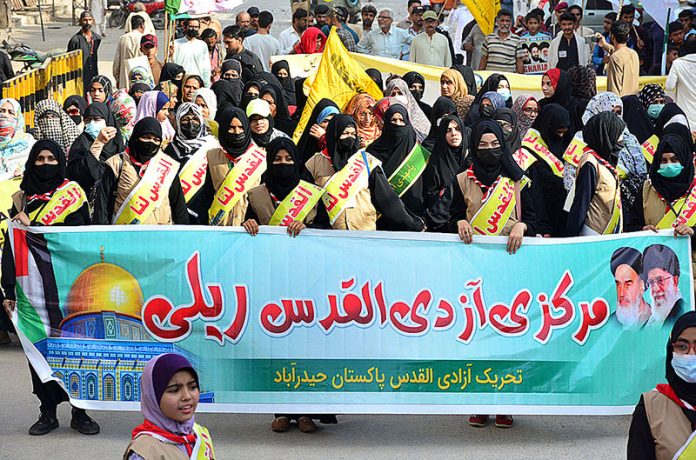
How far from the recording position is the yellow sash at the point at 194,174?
7922 mm

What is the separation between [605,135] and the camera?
713cm

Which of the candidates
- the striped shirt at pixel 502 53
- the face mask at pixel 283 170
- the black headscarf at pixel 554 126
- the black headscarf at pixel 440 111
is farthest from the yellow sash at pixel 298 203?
the striped shirt at pixel 502 53

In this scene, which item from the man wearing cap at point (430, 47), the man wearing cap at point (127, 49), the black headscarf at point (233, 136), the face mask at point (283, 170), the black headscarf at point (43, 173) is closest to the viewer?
the black headscarf at point (43, 173)

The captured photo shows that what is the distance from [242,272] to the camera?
664 centimetres

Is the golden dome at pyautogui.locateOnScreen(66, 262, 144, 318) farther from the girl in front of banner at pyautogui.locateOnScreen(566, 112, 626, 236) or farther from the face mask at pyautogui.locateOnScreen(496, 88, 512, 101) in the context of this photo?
the face mask at pyautogui.locateOnScreen(496, 88, 512, 101)

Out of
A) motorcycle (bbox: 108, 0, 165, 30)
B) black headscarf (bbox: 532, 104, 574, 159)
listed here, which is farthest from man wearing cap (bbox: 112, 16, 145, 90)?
motorcycle (bbox: 108, 0, 165, 30)

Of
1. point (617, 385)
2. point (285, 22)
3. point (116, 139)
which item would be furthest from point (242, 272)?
point (285, 22)

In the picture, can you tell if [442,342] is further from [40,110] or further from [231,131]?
[40,110]

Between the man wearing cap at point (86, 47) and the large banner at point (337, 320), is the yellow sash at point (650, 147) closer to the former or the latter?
the large banner at point (337, 320)

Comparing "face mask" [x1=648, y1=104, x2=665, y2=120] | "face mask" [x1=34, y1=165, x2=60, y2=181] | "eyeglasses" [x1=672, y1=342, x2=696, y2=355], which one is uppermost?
"face mask" [x1=34, y1=165, x2=60, y2=181]

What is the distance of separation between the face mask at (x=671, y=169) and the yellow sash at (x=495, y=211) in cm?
93

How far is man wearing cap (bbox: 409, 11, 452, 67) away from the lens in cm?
1516

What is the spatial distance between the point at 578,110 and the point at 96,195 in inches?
183

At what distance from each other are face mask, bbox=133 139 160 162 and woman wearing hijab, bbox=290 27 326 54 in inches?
334
